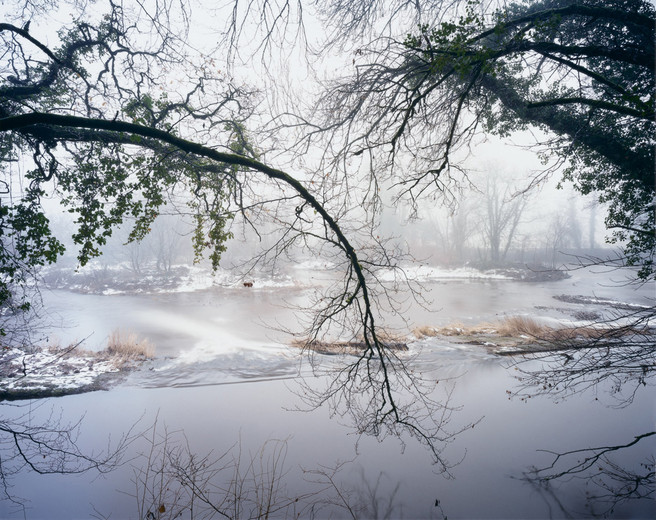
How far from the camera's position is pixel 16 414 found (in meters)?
9.27

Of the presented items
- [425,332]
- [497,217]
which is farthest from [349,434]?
[497,217]

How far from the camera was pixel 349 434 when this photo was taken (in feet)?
27.7

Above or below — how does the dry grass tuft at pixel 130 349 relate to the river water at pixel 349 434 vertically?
above

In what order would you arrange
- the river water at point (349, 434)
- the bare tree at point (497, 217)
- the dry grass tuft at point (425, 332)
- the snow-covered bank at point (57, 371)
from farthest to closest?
the bare tree at point (497, 217) < the dry grass tuft at point (425, 332) < the snow-covered bank at point (57, 371) < the river water at point (349, 434)

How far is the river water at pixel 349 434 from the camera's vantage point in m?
6.46

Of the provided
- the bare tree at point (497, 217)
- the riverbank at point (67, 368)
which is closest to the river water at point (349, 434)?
the riverbank at point (67, 368)

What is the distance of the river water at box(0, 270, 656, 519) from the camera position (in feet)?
21.2

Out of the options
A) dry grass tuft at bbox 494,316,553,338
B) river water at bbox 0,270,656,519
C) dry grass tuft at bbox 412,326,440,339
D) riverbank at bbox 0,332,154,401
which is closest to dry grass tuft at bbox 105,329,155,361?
riverbank at bbox 0,332,154,401

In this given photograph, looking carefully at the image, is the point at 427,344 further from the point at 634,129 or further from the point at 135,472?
the point at 135,472

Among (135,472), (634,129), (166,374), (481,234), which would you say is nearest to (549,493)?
(634,129)

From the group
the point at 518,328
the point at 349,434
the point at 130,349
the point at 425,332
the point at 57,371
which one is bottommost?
the point at 349,434

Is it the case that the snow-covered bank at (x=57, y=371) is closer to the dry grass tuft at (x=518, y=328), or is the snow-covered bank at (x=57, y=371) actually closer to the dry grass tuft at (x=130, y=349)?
the dry grass tuft at (x=130, y=349)

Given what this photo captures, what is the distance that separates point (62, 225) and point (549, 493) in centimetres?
7797

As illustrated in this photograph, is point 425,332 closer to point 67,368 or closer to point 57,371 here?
point 67,368
